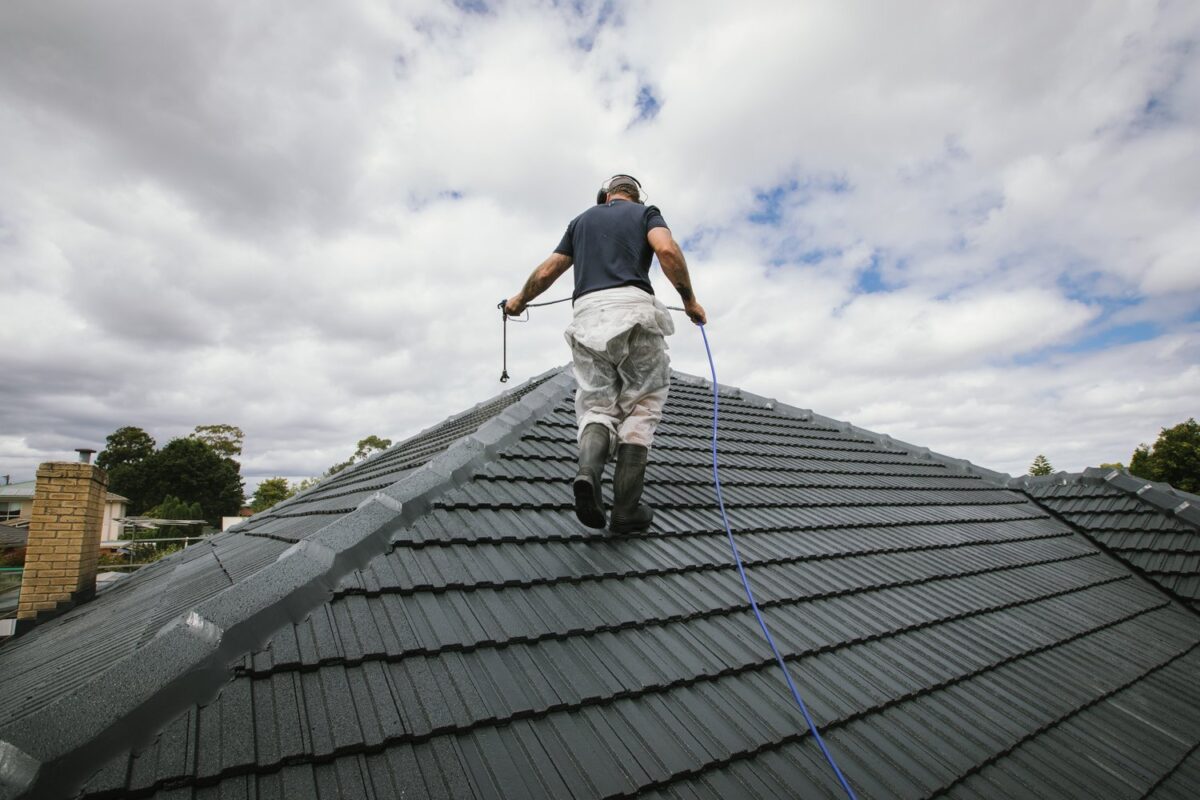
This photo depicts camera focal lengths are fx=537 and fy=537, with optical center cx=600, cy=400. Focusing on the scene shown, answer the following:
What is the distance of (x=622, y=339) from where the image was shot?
2.74 m

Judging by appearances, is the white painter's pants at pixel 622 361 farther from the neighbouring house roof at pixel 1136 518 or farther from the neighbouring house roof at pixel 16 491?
the neighbouring house roof at pixel 16 491

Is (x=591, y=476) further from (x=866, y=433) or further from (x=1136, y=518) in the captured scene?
(x=1136, y=518)

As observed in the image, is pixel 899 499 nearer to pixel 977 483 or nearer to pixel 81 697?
pixel 977 483

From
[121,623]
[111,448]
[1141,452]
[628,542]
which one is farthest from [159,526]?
[1141,452]

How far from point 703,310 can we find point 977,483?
222 inches

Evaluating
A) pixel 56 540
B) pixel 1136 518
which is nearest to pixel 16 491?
pixel 56 540

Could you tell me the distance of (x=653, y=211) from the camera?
292 cm

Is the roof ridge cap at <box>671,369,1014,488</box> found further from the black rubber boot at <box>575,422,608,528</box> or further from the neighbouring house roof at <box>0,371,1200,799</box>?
the black rubber boot at <box>575,422,608,528</box>

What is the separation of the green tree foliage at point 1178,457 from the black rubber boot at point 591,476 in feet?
128

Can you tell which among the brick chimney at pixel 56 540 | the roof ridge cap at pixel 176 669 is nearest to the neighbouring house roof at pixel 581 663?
the roof ridge cap at pixel 176 669

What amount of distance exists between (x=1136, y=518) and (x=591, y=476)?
6.92 m

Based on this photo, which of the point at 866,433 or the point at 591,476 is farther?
the point at 866,433

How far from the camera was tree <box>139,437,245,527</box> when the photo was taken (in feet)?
169

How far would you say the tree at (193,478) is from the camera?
51.5 metres
